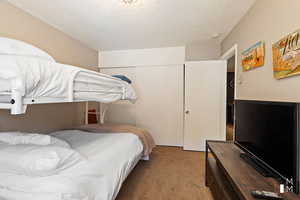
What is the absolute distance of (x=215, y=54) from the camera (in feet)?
11.0

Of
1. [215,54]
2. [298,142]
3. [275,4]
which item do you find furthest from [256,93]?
[215,54]

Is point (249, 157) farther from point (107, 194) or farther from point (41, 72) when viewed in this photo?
point (41, 72)

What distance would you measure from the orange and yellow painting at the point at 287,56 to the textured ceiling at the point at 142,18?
929mm

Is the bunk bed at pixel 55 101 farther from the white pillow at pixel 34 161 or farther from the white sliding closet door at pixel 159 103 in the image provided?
the white sliding closet door at pixel 159 103

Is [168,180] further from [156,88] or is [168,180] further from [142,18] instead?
[142,18]

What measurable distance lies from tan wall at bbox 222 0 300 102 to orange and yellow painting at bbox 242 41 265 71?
58 millimetres

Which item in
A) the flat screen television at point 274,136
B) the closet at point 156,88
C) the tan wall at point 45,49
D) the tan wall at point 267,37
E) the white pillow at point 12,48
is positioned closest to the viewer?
the flat screen television at point 274,136

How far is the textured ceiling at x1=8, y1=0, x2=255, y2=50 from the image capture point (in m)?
1.94

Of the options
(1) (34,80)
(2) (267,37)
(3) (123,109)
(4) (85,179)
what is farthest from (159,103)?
(1) (34,80)

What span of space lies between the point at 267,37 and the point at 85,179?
7.05 feet

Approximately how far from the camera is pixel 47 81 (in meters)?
1.15

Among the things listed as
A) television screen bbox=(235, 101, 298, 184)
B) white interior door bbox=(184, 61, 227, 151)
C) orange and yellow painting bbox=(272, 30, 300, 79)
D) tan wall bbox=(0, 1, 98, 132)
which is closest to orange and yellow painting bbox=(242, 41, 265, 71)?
orange and yellow painting bbox=(272, 30, 300, 79)

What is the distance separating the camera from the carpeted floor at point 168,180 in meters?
1.80

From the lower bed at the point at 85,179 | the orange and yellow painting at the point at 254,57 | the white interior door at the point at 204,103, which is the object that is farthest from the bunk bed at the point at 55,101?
the white interior door at the point at 204,103
